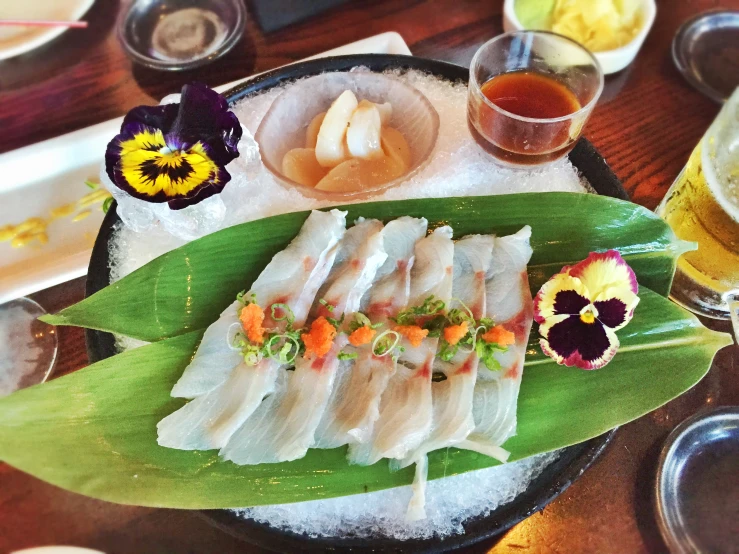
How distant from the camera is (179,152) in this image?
1.26 meters

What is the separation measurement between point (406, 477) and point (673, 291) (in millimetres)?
958

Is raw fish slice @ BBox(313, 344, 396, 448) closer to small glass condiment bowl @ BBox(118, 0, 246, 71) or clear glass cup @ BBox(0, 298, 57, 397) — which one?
clear glass cup @ BBox(0, 298, 57, 397)

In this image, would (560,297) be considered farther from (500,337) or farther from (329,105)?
(329,105)

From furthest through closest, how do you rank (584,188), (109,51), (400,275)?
(109,51) < (584,188) < (400,275)

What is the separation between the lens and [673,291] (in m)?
1.50

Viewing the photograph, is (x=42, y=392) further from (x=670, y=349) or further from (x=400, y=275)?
(x=670, y=349)

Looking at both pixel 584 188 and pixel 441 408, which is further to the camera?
pixel 584 188

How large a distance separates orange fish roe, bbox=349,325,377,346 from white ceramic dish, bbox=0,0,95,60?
172 centimetres

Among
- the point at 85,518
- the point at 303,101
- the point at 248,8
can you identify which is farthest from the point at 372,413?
the point at 248,8

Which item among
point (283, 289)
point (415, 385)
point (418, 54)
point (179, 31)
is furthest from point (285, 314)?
point (179, 31)

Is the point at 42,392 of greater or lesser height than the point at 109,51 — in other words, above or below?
below

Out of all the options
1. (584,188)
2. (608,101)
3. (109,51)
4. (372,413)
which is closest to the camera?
(372,413)

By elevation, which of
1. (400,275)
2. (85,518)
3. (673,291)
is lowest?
(85,518)

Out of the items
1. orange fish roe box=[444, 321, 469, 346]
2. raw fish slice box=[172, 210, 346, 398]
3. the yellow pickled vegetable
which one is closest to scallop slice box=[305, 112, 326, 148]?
raw fish slice box=[172, 210, 346, 398]
